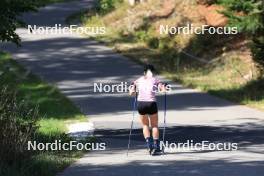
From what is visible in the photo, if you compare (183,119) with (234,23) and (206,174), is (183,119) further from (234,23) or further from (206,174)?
(206,174)

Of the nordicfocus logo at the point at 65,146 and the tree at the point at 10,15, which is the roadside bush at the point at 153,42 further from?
the tree at the point at 10,15

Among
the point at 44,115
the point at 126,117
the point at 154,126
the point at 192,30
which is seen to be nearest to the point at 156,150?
the point at 154,126

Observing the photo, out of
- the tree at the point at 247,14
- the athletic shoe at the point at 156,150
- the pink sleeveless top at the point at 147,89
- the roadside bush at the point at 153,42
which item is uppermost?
the tree at the point at 247,14

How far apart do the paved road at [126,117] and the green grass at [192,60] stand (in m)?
0.67

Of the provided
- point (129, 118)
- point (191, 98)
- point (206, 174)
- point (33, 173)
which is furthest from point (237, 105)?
point (33, 173)

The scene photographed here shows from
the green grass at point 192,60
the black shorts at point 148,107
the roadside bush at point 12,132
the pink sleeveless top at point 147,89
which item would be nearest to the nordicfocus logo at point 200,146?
the black shorts at point 148,107

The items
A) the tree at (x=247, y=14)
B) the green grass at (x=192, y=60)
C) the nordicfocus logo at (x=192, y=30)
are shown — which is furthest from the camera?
the nordicfocus logo at (x=192, y=30)

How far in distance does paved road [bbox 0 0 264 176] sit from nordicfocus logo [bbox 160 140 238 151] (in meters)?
0.24

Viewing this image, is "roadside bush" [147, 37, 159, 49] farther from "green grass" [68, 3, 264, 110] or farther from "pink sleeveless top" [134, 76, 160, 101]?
"pink sleeveless top" [134, 76, 160, 101]

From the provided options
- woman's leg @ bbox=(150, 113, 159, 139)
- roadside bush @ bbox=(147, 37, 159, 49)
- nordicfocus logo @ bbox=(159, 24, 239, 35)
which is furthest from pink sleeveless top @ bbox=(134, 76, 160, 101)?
roadside bush @ bbox=(147, 37, 159, 49)

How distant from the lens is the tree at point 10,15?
1460 cm

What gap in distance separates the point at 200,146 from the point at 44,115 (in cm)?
665

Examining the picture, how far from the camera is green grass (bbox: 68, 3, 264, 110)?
26.2 metres

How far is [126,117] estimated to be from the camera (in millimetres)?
22062
